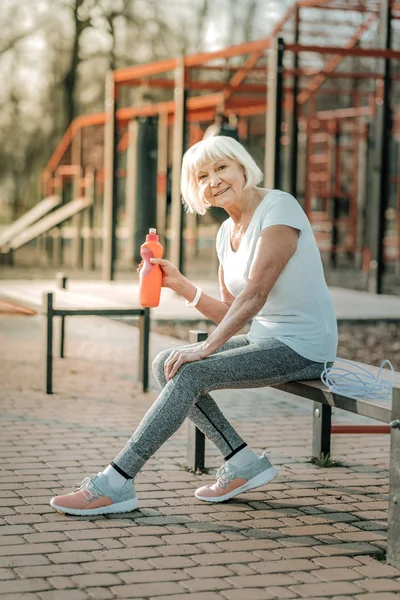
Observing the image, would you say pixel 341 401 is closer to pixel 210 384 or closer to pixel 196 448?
pixel 210 384

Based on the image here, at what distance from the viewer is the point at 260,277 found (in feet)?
14.5

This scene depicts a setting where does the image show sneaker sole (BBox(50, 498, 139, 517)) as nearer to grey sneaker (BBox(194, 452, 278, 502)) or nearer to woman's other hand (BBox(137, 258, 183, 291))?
grey sneaker (BBox(194, 452, 278, 502))

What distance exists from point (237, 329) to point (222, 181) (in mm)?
617

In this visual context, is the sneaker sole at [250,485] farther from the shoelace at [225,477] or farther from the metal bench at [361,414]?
the metal bench at [361,414]

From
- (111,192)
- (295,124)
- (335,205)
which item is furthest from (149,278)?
(335,205)

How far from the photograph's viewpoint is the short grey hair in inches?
180

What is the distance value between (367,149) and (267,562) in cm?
1728

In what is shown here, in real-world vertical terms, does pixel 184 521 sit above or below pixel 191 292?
below

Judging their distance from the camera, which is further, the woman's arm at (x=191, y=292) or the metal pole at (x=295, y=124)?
the metal pole at (x=295, y=124)

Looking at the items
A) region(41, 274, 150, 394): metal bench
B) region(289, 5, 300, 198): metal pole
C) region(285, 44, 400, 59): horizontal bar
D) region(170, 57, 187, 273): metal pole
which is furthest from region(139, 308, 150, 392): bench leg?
region(170, 57, 187, 273): metal pole

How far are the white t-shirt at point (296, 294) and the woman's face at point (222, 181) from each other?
127 millimetres

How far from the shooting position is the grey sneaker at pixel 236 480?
467 cm

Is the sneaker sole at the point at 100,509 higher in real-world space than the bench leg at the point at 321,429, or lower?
lower

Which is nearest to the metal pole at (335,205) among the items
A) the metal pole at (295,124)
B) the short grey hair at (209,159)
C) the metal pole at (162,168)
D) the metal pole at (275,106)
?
the metal pole at (162,168)
